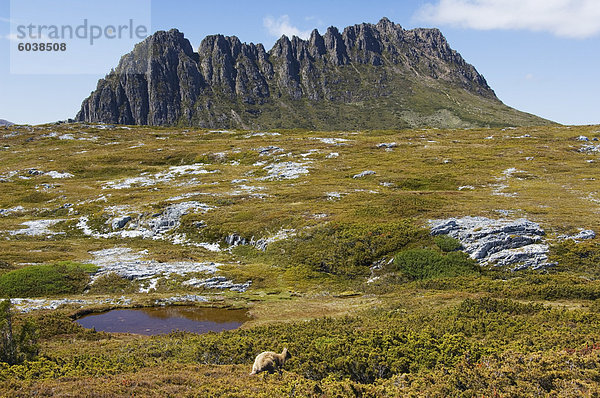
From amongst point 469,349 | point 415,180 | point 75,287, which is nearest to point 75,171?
point 75,287

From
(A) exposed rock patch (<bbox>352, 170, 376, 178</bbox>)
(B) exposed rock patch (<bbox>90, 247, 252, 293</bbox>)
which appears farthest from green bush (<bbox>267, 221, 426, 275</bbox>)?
(A) exposed rock patch (<bbox>352, 170, 376, 178</bbox>)

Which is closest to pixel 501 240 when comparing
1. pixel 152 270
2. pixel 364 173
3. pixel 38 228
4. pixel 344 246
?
pixel 344 246

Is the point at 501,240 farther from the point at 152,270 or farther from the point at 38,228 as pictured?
the point at 38,228

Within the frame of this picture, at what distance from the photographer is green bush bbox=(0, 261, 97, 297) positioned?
30766mm

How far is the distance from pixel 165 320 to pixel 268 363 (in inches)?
607

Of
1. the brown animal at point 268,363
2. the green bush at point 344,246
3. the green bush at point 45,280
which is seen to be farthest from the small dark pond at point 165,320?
the green bush at point 344,246

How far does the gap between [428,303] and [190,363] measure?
1699 cm

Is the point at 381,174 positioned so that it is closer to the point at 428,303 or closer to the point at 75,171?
the point at 428,303

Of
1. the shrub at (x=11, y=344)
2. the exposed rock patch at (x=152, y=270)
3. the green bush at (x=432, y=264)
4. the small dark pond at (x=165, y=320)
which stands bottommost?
the small dark pond at (x=165, y=320)

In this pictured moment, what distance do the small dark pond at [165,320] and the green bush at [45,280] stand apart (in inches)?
323

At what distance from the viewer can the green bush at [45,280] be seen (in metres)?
30.8

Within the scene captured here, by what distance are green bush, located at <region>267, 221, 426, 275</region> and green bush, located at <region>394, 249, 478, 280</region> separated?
246 cm

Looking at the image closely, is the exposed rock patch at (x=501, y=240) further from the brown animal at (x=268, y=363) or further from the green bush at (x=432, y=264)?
the brown animal at (x=268, y=363)

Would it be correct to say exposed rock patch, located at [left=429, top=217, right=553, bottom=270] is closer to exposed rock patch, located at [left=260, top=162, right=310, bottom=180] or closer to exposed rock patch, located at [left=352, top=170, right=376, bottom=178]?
exposed rock patch, located at [left=352, top=170, right=376, bottom=178]
